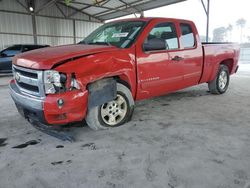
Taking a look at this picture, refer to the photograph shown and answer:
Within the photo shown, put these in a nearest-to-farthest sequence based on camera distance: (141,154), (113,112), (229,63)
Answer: (141,154), (113,112), (229,63)

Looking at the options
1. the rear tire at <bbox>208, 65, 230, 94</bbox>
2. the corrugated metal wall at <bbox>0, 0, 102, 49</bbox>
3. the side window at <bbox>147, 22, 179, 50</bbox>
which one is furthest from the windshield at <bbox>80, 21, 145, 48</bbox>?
the corrugated metal wall at <bbox>0, 0, 102, 49</bbox>

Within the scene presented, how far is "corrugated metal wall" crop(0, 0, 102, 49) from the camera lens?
1681 cm

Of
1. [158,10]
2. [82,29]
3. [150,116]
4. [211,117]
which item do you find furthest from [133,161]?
[82,29]

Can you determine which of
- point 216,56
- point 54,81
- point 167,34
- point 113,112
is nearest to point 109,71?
point 113,112

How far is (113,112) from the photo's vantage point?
143 inches

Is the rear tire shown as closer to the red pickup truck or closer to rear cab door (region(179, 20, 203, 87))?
the red pickup truck

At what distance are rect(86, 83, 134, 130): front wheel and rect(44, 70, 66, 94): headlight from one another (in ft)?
2.00

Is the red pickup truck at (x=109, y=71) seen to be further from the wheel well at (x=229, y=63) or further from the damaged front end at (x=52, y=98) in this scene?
the wheel well at (x=229, y=63)

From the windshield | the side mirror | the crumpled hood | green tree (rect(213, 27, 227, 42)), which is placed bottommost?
the crumpled hood

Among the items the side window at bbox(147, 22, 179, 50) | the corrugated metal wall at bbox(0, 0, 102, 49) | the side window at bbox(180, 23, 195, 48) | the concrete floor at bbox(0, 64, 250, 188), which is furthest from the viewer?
the corrugated metal wall at bbox(0, 0, 102, 49)

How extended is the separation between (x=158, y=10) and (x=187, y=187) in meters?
16.4

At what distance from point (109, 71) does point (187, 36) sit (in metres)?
2.16

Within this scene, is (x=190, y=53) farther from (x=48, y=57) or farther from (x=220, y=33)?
(x=220, y=33)

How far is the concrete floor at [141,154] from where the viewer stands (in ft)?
7.32
